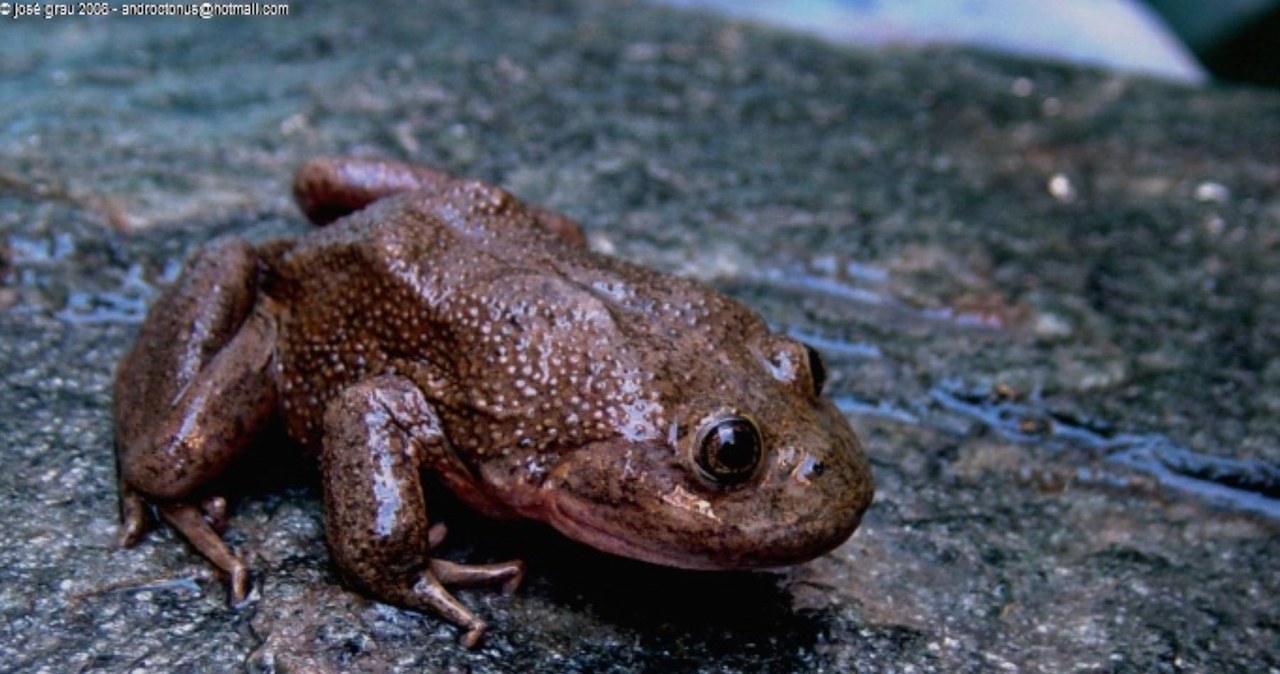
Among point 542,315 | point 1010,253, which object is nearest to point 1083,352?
point 1010,253

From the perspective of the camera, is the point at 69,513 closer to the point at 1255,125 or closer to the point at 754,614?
the point at 754,614

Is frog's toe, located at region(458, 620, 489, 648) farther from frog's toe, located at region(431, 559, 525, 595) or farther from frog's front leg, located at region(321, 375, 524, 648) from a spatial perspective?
frog's toe, located at region(431, 559, 525, 595)

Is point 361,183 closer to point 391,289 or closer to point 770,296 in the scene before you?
point 391,289

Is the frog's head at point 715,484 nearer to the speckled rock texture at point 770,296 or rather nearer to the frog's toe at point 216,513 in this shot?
the speckled rock texture at point 770,296

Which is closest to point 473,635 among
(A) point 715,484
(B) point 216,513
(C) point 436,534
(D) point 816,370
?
(C) point 436,534

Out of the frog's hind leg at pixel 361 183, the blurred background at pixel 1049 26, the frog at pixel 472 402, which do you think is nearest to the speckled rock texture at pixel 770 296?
the frog at pixel 472 402

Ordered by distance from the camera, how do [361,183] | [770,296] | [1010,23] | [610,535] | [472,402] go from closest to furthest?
[610,535] < [472,402] < [361,183] < [770,296] < [1010,23]
